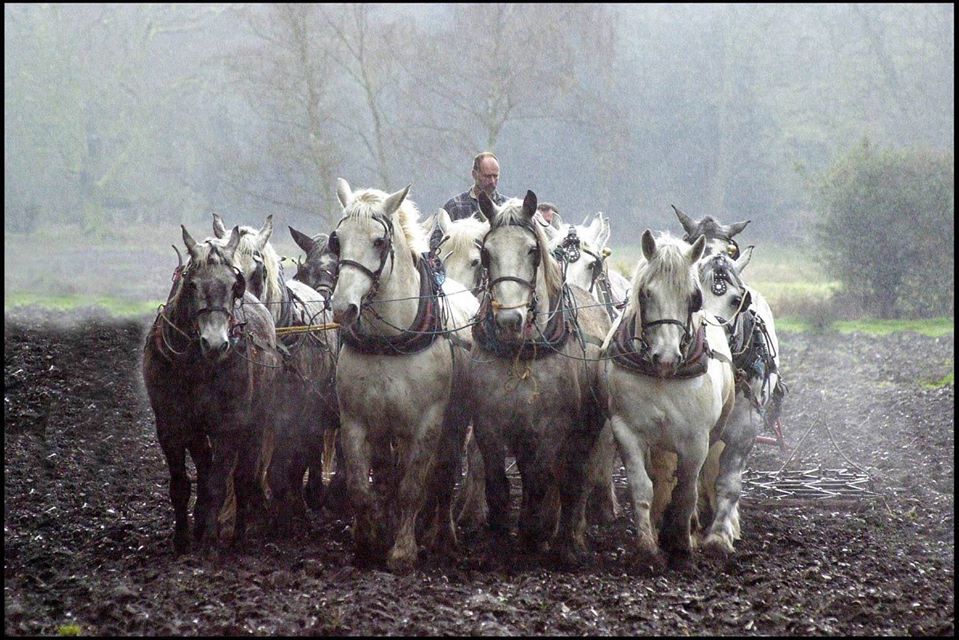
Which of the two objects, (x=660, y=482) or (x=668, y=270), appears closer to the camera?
(x=668, y=270)

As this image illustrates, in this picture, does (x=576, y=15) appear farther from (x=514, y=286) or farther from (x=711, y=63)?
(x=514, y=286)

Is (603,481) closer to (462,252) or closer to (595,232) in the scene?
(462,252)

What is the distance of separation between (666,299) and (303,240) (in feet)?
9.17

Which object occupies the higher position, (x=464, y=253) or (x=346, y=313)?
(x=464, y=253)

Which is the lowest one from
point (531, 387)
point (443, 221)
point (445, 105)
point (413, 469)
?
point (413, 469)

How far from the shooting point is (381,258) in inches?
239

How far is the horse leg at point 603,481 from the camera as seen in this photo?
6863 millimetres

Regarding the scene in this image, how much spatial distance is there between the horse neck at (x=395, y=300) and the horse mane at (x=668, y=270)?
1253mm

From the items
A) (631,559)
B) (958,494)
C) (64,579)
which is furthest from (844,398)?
(64,579)

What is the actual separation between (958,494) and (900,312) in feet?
36.5

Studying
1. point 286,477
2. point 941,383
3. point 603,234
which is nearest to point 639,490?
point 286,477

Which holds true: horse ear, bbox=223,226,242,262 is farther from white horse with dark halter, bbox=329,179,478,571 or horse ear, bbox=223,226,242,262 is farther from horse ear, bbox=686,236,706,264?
horse ear, bbox=686,236,706,264

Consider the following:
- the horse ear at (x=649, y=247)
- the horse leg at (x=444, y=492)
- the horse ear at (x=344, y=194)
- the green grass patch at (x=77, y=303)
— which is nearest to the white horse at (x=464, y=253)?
the horse leg at (x=444, y=492)

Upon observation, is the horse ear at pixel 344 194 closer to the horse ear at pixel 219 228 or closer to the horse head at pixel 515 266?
the horse head at pixel 515 266
